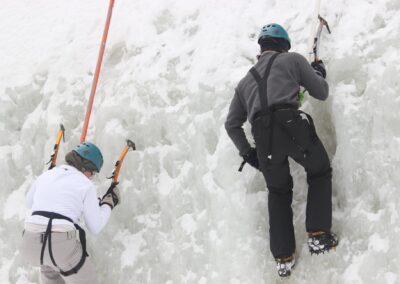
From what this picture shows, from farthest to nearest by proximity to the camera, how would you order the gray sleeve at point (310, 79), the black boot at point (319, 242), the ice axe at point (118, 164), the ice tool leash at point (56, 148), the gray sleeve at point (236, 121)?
1. the ice tool leash at point (56, 148)
2. the ice axe at point (118, 164)
3. the gray sleeve at point (236, 121)
4. the gray sleeve at point (310, 79)
5. the black boot at point (319, 242)

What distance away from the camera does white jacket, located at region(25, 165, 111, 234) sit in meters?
4.73

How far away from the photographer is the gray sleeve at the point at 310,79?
170 inches

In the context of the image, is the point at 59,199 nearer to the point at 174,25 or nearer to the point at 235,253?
the point at 235,253

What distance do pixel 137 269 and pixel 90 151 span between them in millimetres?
1564

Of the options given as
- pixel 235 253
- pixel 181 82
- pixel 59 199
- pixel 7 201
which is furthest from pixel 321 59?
pixel 7 201

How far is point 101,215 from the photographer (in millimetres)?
5008

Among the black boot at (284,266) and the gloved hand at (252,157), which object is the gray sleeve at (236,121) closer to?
the gloved hand at (252,157)

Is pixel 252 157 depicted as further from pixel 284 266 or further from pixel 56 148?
pixel 56 148

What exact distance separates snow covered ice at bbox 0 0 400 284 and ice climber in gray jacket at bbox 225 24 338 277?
1.06 ft

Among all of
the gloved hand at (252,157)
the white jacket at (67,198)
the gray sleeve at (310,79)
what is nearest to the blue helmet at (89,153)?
the white jacket at (67,198)

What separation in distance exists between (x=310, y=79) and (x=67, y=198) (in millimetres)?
2699

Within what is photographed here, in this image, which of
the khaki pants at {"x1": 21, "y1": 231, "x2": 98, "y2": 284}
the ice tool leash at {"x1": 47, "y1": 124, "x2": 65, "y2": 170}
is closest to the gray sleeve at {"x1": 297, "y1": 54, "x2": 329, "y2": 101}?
the khaki pants at {"x1": 21, "y1": 231, "x2": 98, "y2": 284}

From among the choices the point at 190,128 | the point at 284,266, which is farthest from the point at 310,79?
the point at 190,128

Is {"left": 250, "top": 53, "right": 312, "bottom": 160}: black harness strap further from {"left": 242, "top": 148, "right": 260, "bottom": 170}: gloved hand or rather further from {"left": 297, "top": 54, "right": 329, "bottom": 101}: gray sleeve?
{"left": 242, "top": 148, "right": 260, "bottom": 170}: gloved hand
